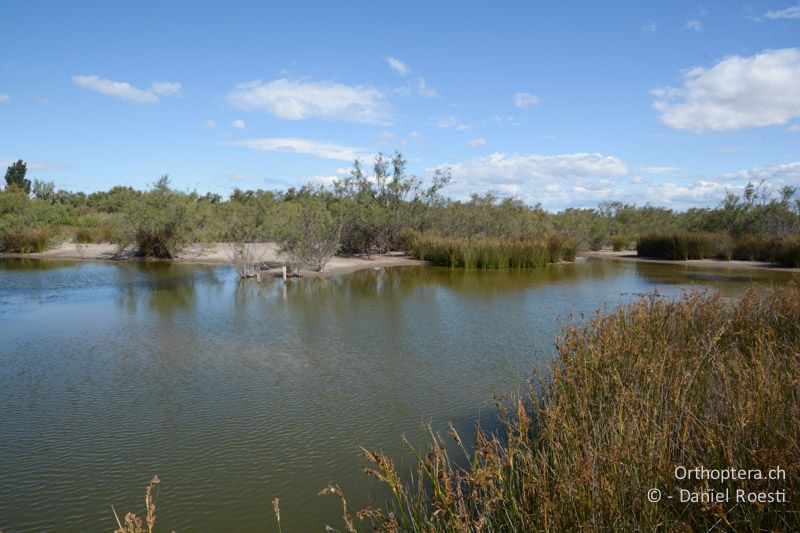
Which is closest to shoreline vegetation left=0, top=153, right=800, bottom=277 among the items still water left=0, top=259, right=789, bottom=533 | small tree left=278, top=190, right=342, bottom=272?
small tree left=278, top=190, right=342, bottom=272

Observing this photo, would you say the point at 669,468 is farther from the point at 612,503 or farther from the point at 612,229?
the point at 612,229

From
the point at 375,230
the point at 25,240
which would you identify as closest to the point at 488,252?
the point at 375,230

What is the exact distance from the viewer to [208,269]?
2136cm

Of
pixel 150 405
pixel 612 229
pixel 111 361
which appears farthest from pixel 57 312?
pixel 612 229

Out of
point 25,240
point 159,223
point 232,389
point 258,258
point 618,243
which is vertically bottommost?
point 232,389

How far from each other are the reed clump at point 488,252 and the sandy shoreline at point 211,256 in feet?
2.89

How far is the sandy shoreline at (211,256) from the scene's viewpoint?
2366 centimetres

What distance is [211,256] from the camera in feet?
83.3

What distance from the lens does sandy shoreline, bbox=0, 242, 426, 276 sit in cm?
2366

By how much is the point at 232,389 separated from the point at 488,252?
17.7 meters

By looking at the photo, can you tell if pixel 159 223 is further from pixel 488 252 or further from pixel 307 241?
pixel 488 252

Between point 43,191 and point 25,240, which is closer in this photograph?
point 25,240

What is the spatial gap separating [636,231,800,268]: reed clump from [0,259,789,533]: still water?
15.8 meters

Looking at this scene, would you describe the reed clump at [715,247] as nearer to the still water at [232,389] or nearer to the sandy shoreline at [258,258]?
the sandy shoreline at [258,258]
